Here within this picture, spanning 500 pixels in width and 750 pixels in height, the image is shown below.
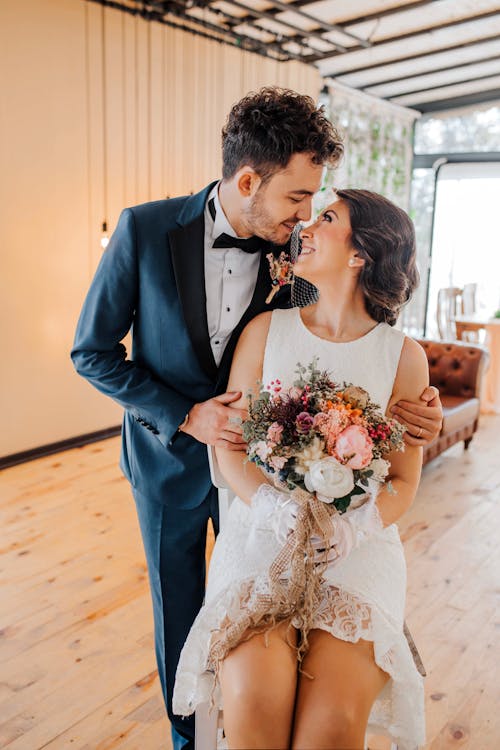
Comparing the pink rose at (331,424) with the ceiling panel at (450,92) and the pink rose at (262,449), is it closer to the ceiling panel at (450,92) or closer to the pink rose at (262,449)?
the pink rose at (262,449)

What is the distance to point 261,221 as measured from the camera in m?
1.79

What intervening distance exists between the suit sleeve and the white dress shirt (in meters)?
0.20

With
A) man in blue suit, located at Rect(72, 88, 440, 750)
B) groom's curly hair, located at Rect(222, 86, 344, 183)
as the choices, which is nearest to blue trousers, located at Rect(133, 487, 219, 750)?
man in blue suit, located at Rect(72, 88, 440, 750)

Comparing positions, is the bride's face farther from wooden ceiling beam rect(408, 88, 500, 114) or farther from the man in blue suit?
wooden ceiling beam rect(408, 88, 500, 114)

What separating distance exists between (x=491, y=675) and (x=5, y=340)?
142 inches

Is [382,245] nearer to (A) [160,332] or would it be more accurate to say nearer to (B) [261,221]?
(B) [261,221]

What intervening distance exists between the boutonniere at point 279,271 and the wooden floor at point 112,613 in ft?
4.73

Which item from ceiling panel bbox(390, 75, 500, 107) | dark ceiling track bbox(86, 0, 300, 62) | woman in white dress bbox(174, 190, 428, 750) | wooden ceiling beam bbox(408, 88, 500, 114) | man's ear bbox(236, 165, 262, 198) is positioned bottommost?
woman in white dress bbox(174, 190, 428, 750)

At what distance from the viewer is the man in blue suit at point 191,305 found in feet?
5.76

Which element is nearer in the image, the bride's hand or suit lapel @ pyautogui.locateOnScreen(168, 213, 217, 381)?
the bride's hand

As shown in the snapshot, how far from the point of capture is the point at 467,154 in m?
8.83

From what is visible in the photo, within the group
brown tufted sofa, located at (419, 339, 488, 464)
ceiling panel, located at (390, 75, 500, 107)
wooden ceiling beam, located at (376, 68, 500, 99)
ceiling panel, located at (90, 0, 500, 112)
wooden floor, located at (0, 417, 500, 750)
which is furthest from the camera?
ceiling panel, located at (390, 75, 500, 107)

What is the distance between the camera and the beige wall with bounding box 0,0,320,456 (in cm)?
458

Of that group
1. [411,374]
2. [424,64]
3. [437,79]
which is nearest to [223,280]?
[411,374]
